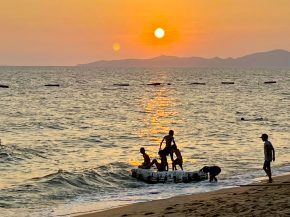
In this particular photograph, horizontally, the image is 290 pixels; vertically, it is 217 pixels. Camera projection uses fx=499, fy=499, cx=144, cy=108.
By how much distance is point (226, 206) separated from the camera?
13.7 m

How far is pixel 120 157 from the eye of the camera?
2967 centimetres

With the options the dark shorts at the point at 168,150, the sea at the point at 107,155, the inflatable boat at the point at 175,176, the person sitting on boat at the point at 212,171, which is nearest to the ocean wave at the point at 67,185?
the sea at the point at 107,155

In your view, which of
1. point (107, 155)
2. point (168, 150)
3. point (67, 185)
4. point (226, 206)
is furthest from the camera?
point (107, 155)

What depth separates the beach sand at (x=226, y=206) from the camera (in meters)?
12.7

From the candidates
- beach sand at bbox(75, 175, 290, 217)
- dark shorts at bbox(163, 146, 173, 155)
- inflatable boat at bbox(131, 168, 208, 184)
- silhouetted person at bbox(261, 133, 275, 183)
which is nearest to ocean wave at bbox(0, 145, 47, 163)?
dark shorts at bbox(163, 146, 173, 155)

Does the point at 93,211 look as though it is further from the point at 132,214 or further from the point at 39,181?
the point at 39,181

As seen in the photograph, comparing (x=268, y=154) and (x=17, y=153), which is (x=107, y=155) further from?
(x=268, y=154)

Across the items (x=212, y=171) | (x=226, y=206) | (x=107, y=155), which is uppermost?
(x=226, y=206)

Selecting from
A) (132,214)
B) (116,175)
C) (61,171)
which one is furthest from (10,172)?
(132,214)

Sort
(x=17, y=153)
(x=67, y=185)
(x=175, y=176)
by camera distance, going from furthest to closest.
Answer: (x=17, y=153), (x=67, y=185), (x=175, y=176)

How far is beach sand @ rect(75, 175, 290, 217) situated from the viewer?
499 inches

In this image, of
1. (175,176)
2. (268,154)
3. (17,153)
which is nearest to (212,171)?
(175,176)

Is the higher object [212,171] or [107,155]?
[212,171]

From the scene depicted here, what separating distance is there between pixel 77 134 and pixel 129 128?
20.8 ft
